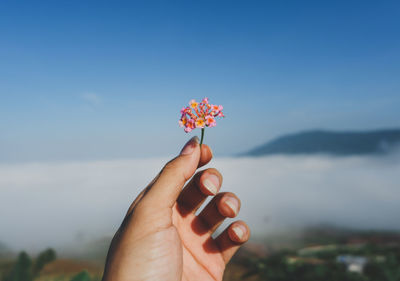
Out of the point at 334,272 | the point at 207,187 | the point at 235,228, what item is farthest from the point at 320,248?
the point at 207,187

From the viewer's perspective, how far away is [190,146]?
2516 mm

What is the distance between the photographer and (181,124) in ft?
8.27

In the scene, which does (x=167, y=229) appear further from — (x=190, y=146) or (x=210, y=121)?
(x=210, y=121)

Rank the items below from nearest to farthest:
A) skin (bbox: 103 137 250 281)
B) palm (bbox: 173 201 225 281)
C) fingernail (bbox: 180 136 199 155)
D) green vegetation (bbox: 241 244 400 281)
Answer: skin (bbox: 103 137 250 281)
fingernail (bbox: 180 136 199 155)
palm (bbox: 173 201 225 281)
green vegetation (bbox: 241 244 400 281)

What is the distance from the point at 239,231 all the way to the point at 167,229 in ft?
3.31

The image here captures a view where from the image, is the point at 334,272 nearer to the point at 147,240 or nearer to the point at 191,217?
the point at 191,217

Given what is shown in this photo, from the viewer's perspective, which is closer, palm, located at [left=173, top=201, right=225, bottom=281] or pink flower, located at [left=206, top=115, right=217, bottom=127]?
pink flower, located at [left=206, top=115, right=217, bottom=127]

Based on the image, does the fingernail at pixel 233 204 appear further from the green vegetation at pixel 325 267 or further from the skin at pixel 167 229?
the green vegetation at pixel 325 267

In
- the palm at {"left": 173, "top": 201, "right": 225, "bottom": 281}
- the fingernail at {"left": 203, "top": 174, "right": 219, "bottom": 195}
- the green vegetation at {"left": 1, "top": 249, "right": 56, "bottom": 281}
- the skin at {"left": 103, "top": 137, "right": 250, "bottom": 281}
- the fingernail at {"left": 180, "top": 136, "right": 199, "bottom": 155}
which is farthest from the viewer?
the green vegetation at {"left": 1, "top": 249, "right": 56, "bottom": 281}

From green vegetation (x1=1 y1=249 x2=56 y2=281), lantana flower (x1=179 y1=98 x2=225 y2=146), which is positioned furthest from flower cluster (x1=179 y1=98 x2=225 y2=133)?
green vegetation (x1=1 y1=249 x2=56 y2=281)

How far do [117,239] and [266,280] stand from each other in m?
3.99

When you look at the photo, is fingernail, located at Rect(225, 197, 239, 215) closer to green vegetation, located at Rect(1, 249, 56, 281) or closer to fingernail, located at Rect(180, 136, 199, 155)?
fingernail, located at Rect(180, 136, 199, 155)

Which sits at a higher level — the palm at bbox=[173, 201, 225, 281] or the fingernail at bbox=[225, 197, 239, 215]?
the fingernail at bbox=[225, 197, 239, 215]

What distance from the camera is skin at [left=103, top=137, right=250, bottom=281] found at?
88.0 inches
